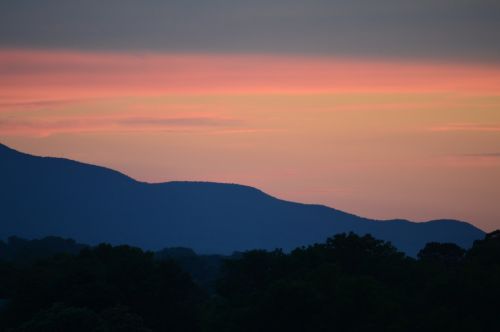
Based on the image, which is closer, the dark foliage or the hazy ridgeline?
the hazy ridgeline

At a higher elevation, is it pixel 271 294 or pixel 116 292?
pixel 271 294

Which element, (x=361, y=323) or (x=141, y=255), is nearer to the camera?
(x=361, y=323)

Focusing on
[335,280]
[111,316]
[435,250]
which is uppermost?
[435,250]

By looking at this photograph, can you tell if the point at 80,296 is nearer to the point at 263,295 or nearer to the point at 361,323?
the point at 263,295

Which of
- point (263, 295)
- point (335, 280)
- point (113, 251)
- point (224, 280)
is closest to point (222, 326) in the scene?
point (263, 295)

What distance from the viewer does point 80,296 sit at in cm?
5109

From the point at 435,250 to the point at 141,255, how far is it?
3713 cm

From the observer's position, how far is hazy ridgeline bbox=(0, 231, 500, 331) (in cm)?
4275

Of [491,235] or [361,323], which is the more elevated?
[491,235]

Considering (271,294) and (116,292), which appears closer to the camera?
(271,294)

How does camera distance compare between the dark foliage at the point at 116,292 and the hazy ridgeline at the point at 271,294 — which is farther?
the dark foliage at the point at 116,292

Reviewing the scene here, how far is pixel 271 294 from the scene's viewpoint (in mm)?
47438

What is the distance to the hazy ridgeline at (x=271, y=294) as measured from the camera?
42.8 metres

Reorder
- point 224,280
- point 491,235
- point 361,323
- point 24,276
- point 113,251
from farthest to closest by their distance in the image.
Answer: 1. point 491,235
2. point 113,251
3. point 224,280
4. point 24,276
5. point 361,323
